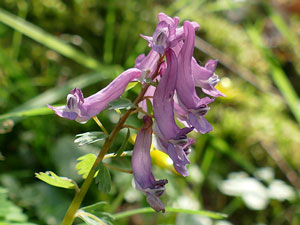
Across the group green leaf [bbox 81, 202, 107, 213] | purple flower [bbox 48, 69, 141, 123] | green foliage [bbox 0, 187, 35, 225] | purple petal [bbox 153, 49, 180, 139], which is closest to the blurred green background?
green foliage [bbox 0, 187, 35, 225]

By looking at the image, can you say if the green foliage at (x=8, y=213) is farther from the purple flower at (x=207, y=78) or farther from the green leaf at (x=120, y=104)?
the purple flower at (x=207, y=78)

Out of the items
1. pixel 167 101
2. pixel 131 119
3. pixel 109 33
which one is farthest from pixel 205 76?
pixel 109 33

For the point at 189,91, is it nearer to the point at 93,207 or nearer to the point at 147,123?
the point at 147,123

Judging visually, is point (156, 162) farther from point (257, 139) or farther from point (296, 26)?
point (296, 26)

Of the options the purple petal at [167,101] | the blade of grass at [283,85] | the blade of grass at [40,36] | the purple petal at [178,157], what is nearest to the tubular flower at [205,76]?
the purple petal at [167,101]

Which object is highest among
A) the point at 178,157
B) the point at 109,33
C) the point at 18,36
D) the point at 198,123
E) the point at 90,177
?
the point at 109,33

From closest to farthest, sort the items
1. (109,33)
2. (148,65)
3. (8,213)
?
1. (148,65)
2. (8,213)
3. (109,33)
